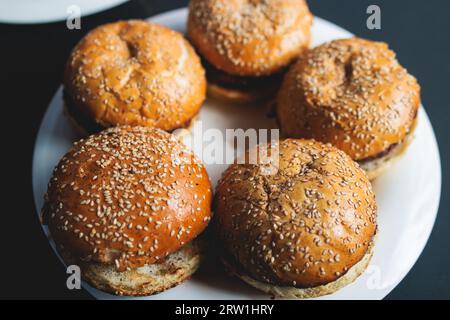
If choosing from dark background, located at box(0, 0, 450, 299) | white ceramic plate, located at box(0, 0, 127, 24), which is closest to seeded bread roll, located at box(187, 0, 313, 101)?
white ceramic plate, located at box(0, 0, 127, 24)

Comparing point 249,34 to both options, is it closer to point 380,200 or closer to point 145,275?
point 380,200

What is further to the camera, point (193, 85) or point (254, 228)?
point (193, 85)

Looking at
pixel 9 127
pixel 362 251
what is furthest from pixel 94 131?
pixel 362 251

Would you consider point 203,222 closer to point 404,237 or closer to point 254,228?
point 254,228

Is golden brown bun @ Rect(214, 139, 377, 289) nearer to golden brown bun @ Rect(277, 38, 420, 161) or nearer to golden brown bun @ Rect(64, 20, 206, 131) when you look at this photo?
golden brown bun @ Rect(277, 38, 420, 161)

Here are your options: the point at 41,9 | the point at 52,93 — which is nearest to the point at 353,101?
the point at 41,9

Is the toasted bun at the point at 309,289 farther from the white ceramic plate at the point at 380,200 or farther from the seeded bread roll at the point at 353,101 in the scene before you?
the seeded bread roll at the point at 353,101

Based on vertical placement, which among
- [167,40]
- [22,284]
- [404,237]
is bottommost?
[22,284]
